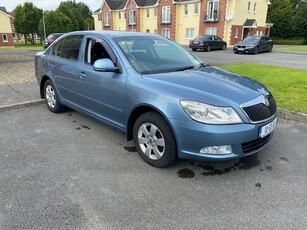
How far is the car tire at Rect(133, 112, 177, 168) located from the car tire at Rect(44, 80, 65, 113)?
2.43 meters

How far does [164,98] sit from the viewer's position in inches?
120

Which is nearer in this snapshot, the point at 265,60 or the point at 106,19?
the point at 265,60

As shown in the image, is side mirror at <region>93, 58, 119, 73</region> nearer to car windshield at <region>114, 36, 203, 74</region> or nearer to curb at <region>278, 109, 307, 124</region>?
car windshield at <region>114, 36, 203, 74</region>

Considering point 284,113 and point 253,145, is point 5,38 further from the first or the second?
point 253,145

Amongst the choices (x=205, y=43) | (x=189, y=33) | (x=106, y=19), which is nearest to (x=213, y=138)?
(x=205, y=43)

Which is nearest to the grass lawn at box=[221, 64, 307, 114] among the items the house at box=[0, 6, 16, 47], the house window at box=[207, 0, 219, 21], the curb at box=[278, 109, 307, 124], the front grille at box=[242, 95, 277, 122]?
the curb at box=[278, 109, 307, 124]

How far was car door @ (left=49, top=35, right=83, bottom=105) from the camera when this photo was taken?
449 centimetres

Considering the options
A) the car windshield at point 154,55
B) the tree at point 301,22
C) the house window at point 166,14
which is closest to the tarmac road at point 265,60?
the car windshield at point 154,55

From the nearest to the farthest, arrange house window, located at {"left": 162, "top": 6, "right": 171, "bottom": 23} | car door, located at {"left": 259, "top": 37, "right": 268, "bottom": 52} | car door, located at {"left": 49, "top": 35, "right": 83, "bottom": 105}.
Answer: car door, located at {"left": 49, "top": 35, "right": 83, "bottom": 105}, car door, located at {"left": 259, "top": 37, "right": 268, "bottom": 52}, house window, located at {"left": 162, "top": 6, "right": 171, "bottom": 23}

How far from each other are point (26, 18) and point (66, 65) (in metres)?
55.5

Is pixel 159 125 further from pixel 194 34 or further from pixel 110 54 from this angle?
pixel 194 34

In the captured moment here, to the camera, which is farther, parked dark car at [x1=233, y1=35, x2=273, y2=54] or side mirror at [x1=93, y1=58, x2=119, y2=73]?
parked dark car at [x1=233, y1=35, x2=273, y2=54]

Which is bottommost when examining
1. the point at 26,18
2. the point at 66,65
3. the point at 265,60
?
the point at 265,60

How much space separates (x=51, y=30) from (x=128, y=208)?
52.9m
